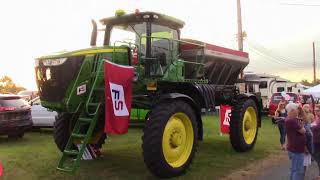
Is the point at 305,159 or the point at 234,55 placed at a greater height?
the point at 234,55

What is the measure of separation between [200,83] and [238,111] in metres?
1.79

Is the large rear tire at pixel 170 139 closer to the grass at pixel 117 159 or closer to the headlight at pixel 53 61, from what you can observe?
the grass at pixel 117 159

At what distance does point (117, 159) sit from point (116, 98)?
3033mm

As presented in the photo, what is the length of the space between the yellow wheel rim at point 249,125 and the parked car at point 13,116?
23.0 ft

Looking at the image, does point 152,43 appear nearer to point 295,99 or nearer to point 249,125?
point 249,125

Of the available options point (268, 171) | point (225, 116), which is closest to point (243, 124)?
point (225, 116)

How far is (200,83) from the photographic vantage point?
1076 cm

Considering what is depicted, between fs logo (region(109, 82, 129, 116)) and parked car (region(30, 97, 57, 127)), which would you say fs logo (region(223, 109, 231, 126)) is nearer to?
fs logo (region(109, 82, 129, 116))

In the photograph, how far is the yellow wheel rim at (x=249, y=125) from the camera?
12.3 m

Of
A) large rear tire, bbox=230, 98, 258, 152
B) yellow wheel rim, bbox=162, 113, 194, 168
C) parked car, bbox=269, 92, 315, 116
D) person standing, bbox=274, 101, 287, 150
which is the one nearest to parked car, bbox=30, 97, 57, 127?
large rear tire, bbox=230, 98, 258, 152

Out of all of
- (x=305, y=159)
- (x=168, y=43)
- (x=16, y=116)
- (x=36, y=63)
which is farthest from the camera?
(x=16, y=116)

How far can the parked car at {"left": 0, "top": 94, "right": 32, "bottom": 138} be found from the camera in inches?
543

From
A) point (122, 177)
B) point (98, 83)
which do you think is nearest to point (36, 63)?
point (98, 83)

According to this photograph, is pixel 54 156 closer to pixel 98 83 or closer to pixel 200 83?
pixel 98 83
